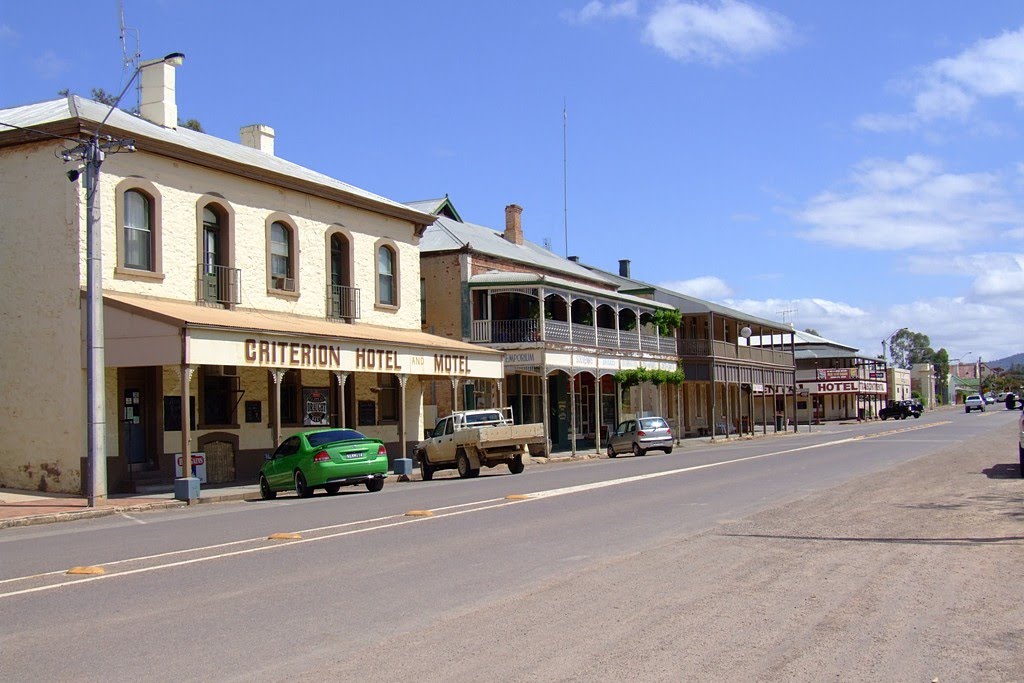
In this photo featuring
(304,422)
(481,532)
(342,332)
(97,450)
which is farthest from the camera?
(304,422)

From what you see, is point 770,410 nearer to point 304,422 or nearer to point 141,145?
point 304,422

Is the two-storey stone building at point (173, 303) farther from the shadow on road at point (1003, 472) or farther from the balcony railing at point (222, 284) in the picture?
the shadow on road at point (1003, 472)

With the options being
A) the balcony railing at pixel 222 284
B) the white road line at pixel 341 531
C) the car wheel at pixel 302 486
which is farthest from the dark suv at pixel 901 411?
the car wheel at pixel 302 486

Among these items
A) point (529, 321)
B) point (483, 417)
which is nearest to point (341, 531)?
point (483, 417)

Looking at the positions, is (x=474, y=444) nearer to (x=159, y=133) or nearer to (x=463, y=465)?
(x=463, y=465)

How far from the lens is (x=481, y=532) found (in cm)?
1328

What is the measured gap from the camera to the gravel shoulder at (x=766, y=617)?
21.0ft

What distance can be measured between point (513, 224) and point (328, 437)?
27.2 metres

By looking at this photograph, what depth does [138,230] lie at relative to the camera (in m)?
23.9

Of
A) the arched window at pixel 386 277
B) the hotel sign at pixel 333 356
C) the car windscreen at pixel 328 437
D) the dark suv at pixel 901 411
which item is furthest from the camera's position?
the dark suv at pixel 901 411

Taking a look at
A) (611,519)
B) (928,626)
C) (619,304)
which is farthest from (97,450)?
(619,304)

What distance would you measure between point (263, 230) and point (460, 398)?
41.4 feet

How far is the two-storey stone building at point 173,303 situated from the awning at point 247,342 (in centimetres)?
5

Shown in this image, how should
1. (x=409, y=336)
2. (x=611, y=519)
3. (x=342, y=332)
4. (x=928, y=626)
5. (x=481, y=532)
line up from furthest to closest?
(x=409, y=336), (x=342, y=332), (x=611, y=519), (x=481, y=532), (x=928, y=626)
